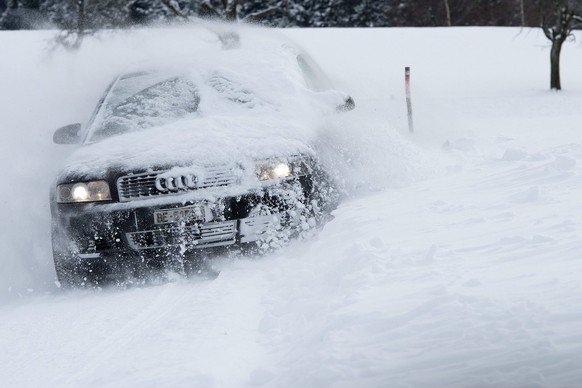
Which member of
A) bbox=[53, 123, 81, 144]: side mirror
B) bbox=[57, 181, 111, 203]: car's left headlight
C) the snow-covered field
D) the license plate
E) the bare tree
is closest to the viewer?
the snow-covered field

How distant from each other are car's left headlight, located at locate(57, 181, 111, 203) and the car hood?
0.18ft

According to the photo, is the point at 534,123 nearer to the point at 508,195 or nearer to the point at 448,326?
the point at 508,195

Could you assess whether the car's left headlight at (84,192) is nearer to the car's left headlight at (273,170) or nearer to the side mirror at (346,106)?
the car's left headlight at (273,170)

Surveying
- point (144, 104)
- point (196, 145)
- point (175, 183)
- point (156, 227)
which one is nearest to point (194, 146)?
point (196, 145)

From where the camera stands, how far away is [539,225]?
393cm

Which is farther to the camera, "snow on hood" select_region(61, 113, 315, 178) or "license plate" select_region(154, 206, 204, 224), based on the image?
"snow on hood" select_region(61, 113, 315, 178)

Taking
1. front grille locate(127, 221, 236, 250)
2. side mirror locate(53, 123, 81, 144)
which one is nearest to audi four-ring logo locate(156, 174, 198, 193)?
front grille locate(127, 221, 236, 250)

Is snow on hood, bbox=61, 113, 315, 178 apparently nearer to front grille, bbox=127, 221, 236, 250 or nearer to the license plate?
the license plate

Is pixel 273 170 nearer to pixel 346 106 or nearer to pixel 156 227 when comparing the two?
pixel 156 227

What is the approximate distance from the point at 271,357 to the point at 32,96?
42.5 feet

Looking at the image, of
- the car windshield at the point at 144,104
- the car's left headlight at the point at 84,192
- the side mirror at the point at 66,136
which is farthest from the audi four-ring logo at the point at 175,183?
the side mirror at the point at 66,136

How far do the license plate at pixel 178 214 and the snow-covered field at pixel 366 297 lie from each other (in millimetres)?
395

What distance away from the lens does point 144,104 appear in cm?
558

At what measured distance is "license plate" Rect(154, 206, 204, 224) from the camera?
4426 millimetres
